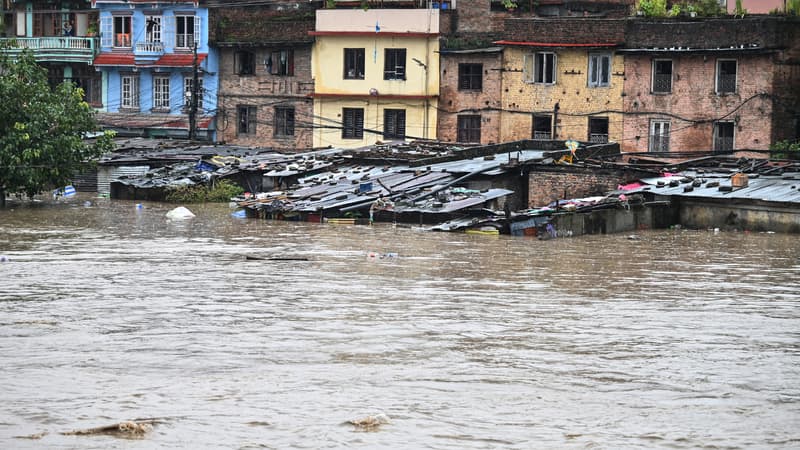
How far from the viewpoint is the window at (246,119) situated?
4959cm


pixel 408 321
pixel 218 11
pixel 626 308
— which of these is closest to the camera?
pixel 408 321

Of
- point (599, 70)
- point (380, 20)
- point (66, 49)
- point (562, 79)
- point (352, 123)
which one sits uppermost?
point (380, 20)

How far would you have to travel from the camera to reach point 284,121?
49062 millimetres

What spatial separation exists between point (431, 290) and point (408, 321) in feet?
10.2

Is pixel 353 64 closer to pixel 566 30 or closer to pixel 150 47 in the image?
pixel 566 30

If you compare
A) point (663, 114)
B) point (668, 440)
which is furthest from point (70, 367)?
point (663, 114)

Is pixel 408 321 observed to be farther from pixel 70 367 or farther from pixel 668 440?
pixel 668 440

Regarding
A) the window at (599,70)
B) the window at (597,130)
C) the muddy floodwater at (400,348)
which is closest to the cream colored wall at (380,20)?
the window at (599,70)

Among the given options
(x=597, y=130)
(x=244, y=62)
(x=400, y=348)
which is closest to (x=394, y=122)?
(x=244, y=62)

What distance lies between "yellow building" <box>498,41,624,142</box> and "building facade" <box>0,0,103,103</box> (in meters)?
16.9

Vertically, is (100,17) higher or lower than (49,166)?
higher

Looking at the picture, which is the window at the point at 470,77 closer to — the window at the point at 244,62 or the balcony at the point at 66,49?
the window at the point at 244,62

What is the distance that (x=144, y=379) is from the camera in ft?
43.3

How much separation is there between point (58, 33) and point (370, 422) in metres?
43.4
